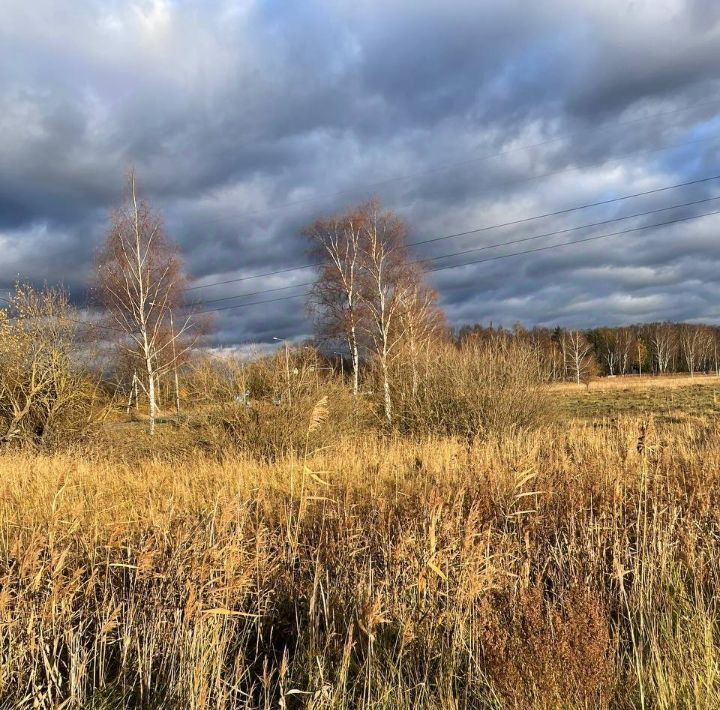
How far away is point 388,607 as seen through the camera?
346 centimetres

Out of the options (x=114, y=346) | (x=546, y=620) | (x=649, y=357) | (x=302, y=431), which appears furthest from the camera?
(x=649, y=357)

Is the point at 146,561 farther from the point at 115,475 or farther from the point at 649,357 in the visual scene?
the point at 649,357

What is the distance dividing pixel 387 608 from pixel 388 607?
1 cm

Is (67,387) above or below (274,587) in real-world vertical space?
above

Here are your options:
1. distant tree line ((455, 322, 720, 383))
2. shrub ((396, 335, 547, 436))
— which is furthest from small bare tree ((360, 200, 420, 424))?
distant tree line ((455, 322, 720, 383))

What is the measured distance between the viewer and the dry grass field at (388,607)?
8.88ft

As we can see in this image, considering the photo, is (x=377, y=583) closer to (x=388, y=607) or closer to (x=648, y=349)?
(x=388, y=607)

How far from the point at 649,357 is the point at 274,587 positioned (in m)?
132

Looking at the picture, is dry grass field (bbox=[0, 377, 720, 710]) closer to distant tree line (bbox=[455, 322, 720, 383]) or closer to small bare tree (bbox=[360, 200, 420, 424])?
small bare tree (bbox=[360, 200, 420, 424])

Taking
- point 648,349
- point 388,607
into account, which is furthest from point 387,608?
point 648,349

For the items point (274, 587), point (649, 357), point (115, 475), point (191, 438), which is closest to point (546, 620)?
point (274, 587)

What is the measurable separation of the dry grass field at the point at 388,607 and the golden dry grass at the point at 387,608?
0.06ft

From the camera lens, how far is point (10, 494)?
757 cm

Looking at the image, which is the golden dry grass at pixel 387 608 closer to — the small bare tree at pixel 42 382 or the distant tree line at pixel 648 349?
the small bare tree at pixel 42 382
